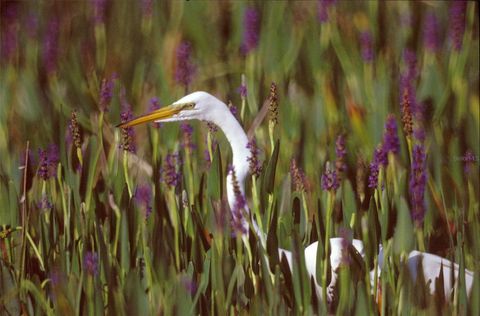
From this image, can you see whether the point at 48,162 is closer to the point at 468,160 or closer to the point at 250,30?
the point at 250,30

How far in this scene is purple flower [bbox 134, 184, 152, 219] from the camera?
1488mm

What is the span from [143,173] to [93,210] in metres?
0.10

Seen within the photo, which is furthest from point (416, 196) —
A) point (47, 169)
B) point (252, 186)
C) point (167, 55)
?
point (47, 169)

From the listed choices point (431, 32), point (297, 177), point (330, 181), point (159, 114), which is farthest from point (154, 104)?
point (431, 32)

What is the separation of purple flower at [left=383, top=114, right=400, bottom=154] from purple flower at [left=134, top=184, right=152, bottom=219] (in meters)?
0.40

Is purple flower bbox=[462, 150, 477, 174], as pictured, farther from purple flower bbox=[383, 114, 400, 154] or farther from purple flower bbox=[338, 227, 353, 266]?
purple flower bbox=[338, 227, 353, 266]

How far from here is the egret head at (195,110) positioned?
146 centimetres

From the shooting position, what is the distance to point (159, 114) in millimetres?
1482

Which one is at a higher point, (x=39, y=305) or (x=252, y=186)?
(x=252, y=186)

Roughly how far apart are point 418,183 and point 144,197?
465 mm

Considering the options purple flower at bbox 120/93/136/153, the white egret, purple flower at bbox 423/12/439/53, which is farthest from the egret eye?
purple flower at bbox 423/12/439/53

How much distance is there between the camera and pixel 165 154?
1.52 meters

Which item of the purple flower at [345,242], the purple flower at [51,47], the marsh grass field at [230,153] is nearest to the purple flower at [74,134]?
the marsh grass field at [230,153]

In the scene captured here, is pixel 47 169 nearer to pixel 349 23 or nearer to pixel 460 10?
pixel 349 23
